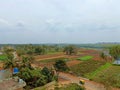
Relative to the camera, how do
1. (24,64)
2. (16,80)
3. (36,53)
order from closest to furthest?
1. (16,80)
2. (24,64)
3. (36,53)

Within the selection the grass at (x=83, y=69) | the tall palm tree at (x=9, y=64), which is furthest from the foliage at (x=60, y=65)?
the tall palm tree at (x=9, y=64)

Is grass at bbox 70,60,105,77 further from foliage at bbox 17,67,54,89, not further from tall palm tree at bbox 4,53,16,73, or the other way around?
tall palm tree at bbox 4,53,16,73

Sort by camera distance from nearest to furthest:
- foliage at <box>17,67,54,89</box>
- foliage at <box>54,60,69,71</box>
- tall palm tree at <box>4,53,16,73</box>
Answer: foliage at <box>17,67,54,89</box> → tall palm tree at <box>4,53,16,73</box> → foliage at <box>54,60,69,71</box>

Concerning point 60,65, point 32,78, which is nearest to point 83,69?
point 60,65

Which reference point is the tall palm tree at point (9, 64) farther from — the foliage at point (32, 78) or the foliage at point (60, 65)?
the foliage at point (60, 65)

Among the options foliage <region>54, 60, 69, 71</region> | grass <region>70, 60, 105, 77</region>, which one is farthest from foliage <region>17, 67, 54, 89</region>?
grass <region>70, 60, 105, 77</region>

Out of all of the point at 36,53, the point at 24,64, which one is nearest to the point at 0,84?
the point at 24,64

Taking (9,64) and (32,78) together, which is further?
(9,64)

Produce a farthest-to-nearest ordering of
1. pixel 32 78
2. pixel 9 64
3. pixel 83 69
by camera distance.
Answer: pixel 83 69 → pixel 9 64 → pixel 32 78

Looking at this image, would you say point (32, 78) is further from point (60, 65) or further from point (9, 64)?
point (60, 65)

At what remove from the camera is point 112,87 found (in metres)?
19.2

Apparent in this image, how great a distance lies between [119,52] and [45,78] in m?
22.7

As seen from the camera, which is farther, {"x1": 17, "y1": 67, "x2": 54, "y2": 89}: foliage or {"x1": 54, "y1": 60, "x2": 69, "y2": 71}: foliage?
{"x1": 54, "y1": 60, "x2": 69, "y2": 71}: foliage

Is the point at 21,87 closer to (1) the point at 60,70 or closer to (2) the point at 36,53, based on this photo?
(1) the point at 60,70
